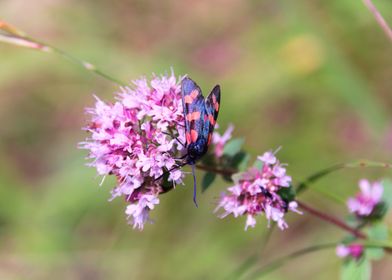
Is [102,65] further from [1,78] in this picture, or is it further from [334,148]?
[334,148]

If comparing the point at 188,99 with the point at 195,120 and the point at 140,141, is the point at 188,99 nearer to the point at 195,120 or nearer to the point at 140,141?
the point at 195,120

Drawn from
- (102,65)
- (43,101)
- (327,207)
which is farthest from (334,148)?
(43,101)

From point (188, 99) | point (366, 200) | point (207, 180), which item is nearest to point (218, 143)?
point (207, 180)

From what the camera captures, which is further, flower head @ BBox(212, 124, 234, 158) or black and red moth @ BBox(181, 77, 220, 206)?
flower head @ BBox(212, 124, 234, 158)

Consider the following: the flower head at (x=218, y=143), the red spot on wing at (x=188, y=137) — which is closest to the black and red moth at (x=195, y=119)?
the red spot on wing at (x=188, y=137)

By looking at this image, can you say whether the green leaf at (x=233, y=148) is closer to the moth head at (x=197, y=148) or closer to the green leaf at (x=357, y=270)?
the moth head at (x=197, y=148)

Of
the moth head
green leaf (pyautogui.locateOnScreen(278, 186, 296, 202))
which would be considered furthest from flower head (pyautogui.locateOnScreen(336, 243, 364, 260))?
the moth head

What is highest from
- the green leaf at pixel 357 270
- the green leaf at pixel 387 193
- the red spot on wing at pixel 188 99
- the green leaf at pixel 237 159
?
the red spot on wing at pixel 188 99

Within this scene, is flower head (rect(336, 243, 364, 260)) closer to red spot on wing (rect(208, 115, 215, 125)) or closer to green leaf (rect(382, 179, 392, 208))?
green leaf (rect(382, 179, 392, 208))
